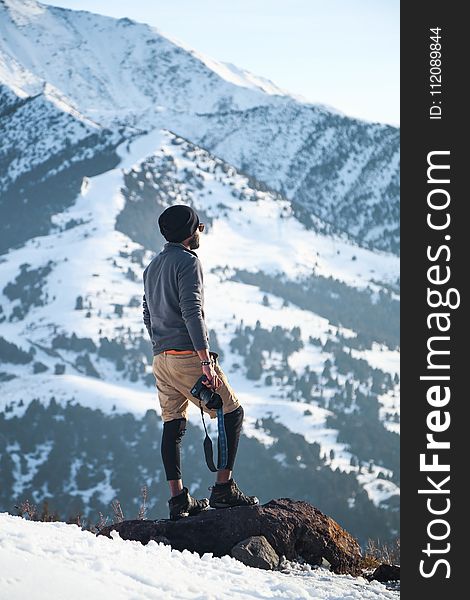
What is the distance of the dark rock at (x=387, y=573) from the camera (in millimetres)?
9031

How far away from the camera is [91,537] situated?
7508 millimetres

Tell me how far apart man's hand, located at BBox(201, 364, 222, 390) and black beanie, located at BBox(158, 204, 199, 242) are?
141cm

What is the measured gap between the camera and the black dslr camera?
8961 millimetres

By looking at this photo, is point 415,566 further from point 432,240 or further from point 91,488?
point 91,488

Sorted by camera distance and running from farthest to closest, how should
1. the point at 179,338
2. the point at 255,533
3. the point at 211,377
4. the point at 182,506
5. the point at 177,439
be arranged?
the point at 182,506, the point at 177,439, the point at 255,533, the point at 179,338, the point at 211,377

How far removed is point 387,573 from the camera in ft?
29.9

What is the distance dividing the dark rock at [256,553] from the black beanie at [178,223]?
3131mm

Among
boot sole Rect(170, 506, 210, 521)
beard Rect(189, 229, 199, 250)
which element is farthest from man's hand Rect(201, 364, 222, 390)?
boot sole Rect(170, 506, 210, 521)

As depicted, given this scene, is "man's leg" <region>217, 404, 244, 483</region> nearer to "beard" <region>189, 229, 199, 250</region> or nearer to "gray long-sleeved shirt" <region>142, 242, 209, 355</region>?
"gray long-sleeved shirt" <region>142, 242, 209, 355</region>

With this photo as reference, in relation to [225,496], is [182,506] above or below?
below

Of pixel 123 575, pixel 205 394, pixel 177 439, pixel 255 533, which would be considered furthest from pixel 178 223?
pixel 123 575

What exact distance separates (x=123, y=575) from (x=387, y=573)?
3.54 meters

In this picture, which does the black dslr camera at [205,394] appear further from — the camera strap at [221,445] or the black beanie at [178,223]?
the black beanie at [178,223]

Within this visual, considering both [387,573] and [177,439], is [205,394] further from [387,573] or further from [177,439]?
[387,573]
